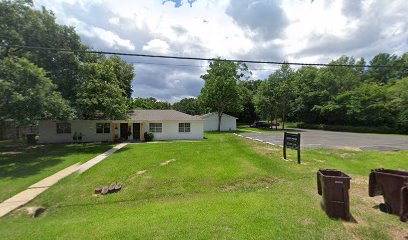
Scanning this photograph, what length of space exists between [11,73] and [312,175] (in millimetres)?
17038

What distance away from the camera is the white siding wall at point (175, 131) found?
25233mm

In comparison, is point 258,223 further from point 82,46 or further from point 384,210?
point 82,46

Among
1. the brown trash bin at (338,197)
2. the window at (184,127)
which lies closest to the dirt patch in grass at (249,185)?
the brown trash bin at (338,197)

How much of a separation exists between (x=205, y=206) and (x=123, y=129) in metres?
20.9

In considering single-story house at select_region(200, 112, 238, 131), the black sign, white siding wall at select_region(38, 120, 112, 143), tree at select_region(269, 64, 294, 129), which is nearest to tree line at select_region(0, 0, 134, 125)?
white siding wall at select_region(38, 120, 112, 143)

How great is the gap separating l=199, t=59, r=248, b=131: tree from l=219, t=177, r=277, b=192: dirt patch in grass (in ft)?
102

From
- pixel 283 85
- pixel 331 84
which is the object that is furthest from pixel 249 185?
pixel 331 84

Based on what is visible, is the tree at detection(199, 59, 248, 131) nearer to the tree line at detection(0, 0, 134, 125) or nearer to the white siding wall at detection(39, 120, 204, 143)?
the white siding wall at detection(39, 120, 204, 143)

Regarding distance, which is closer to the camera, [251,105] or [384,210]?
[384,210]

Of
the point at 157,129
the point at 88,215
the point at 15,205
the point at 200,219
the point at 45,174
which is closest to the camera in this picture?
the point at 200,219

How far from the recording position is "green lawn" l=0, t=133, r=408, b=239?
4.45 metres

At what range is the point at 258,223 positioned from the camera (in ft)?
15.2

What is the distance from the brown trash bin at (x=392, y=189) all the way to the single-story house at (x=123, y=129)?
20947mm

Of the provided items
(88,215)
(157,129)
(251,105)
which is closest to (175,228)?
(88,215)
